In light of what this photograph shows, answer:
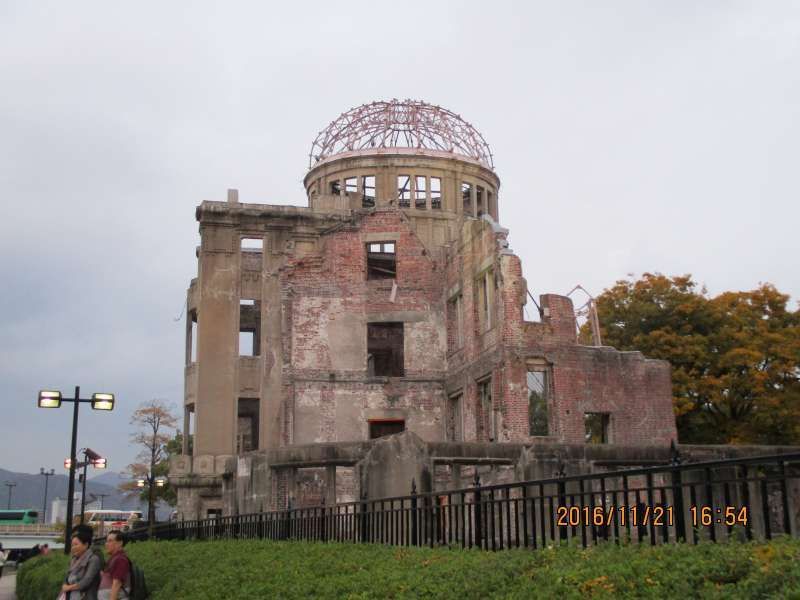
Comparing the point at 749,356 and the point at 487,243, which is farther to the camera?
the point at 749,356

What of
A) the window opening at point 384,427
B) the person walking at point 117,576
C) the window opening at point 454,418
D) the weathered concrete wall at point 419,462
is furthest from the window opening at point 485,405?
the person walking at point 117,576

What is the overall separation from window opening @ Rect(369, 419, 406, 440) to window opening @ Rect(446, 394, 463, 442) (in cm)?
176

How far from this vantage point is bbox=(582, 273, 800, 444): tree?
1448 inches

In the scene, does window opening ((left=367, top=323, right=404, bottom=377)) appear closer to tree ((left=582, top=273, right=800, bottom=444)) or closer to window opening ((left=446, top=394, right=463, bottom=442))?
window opening ((left=446, top=394, right=463, bottom=442))

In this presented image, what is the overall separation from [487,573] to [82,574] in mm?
6291

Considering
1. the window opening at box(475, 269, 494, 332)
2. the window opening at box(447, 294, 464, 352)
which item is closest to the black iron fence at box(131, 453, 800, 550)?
the window opening at box(475, 269, 494, 332)

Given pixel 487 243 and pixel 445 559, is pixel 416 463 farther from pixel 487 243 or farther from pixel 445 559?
pixel 445 559

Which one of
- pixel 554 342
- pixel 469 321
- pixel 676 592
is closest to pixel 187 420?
pixel 469 321

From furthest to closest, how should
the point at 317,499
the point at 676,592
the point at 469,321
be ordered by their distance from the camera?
the point at 469,321, the point at 317,499, the point at 676,592

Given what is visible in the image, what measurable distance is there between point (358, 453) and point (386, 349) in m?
16.0

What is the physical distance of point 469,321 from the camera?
33.0 meters

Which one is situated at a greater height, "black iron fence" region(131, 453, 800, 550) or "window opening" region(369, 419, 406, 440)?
"window opening" region(369, 419, 406, 440)

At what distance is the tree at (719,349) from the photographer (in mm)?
36781
